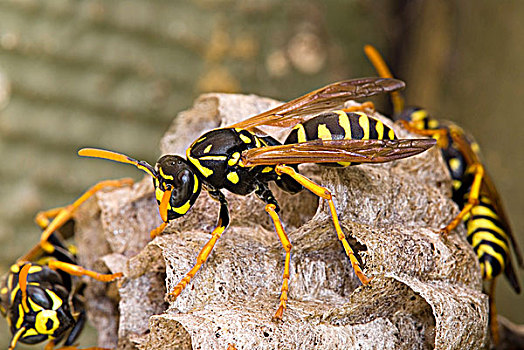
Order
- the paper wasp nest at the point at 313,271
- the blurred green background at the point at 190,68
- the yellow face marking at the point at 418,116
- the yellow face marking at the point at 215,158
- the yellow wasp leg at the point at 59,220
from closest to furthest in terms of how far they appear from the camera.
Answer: the paper wasp nest at the point at 313,271
the yellow face marking at the point at 215,158
the yellow wasp leg at the point at 59,220
the yellow face marking at the point at 418,116
the blurred green background at the point at 190,68

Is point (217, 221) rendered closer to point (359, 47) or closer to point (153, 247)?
point (153, 247)

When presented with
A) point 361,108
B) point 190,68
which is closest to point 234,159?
point 361,108

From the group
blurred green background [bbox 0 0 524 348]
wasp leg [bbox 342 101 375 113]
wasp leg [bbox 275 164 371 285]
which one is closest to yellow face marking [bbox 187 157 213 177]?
wasp leg [bbox 275 164 371 285]

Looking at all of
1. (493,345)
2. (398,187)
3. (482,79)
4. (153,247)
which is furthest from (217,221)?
(482,79)

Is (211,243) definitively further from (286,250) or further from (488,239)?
(488,239)

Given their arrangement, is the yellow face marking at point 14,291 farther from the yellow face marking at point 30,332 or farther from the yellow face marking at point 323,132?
the yellow face marking at point 323,132

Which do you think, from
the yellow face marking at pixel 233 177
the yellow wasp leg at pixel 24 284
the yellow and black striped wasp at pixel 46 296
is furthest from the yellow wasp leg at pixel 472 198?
the yellow wasp leg at pixel 24 284

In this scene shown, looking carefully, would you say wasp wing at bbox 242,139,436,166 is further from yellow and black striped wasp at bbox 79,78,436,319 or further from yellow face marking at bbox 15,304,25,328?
yellow face marking at bbox 15,304,25,328
